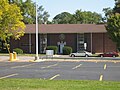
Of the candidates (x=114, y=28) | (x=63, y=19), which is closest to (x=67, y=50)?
(x=114, y=28)

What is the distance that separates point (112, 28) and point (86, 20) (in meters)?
53.2

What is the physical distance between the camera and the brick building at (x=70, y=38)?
70375 mm

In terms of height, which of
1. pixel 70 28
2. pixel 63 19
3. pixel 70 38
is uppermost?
pixel 63 19

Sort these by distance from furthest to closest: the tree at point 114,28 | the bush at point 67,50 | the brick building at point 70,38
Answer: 1. the brick building at point 70,38
2. the bush at point 67,50
3. the tree at point 114,28

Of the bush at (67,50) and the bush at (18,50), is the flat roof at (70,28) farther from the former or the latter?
the bush at (18,50)

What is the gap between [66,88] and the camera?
12.8 meters

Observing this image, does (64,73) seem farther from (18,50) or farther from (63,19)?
(63,19)

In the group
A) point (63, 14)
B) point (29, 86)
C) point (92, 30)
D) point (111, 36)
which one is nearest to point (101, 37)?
point (92, 30)

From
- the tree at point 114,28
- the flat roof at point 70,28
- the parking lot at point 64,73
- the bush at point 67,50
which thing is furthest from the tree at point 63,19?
the parking lot at point 64,73

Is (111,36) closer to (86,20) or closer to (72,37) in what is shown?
(72,37)

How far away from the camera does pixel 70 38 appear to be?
72.2 metres

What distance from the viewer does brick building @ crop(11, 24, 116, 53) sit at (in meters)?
70.4

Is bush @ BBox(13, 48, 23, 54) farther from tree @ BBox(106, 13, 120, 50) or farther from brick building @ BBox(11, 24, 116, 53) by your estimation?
tree @ BBox(106, 13, 120, 50)

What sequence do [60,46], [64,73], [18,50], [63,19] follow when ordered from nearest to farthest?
[64,73]
[18,50]
[60,46]
[63,19]
